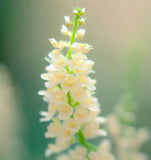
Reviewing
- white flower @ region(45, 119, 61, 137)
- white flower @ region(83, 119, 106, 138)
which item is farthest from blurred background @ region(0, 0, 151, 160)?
white flower @ region(45, 119, 61, 137)

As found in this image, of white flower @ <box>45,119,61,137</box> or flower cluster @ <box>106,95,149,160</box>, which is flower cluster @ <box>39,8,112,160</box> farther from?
flower cluster @ <box>106,95,149,160</box>

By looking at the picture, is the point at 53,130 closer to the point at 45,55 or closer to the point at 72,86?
the point at 72,86

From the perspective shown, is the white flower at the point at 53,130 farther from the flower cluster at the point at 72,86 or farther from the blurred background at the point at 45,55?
the blurred background at the point at 45,55

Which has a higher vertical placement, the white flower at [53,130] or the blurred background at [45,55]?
the blurred background at [45,55]

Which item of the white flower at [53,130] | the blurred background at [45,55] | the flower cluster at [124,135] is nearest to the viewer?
the white flower at [53,130]

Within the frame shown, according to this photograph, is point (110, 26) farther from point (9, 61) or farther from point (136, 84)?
point (136, 84)

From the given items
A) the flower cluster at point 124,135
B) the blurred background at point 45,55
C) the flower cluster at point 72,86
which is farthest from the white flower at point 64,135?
the blurred background at point 45,55

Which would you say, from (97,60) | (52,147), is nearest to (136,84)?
(52,147)
